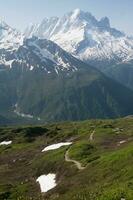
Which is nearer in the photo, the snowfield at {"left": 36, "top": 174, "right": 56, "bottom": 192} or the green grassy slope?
the green grassy slope

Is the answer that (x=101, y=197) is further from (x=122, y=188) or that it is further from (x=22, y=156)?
(x=22, y=156)

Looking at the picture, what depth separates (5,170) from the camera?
152125 millimetres

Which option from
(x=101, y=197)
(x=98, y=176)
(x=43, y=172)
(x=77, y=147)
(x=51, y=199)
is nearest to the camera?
(x=101, y=197)

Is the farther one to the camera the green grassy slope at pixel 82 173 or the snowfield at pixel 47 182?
the snowfield at pixel 47 182

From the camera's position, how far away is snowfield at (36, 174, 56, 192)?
107312 millimetres

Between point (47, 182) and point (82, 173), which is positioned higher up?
point (82, 173)

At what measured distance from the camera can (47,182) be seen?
4503 inches

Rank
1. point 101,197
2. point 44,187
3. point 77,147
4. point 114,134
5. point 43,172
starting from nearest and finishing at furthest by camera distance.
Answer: point 101,197
point 44,187
point 43,172
point 77,147
point 114,134

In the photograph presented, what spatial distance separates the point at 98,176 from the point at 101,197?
103ft

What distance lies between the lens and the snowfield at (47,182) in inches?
4225

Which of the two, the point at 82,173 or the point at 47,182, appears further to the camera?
the point at 47,182

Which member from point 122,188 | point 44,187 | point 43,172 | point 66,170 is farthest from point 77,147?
point 122,188

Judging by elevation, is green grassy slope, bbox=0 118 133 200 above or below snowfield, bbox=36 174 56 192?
above

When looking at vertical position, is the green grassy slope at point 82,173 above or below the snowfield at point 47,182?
above
